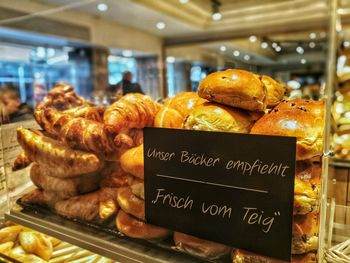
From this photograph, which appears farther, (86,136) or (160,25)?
(160,25)

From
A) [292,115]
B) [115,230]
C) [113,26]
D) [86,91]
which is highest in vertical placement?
[113,26]

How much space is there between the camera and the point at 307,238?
50 cm

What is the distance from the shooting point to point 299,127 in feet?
1.63

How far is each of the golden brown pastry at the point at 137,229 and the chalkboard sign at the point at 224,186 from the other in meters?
0.03

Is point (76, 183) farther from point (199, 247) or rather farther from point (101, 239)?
point (199, 247)

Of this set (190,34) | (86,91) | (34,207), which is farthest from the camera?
(86,91)

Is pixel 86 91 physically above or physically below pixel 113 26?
below

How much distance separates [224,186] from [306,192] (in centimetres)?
14

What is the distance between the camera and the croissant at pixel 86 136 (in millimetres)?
689

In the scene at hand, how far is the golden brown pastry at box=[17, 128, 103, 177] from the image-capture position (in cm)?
71

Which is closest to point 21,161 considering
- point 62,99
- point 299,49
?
point 62,99

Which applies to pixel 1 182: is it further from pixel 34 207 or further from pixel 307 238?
pixel 307 238

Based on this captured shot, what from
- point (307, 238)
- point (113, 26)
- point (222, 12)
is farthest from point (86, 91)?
point (307, 238)

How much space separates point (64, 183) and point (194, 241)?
1.25 feet
